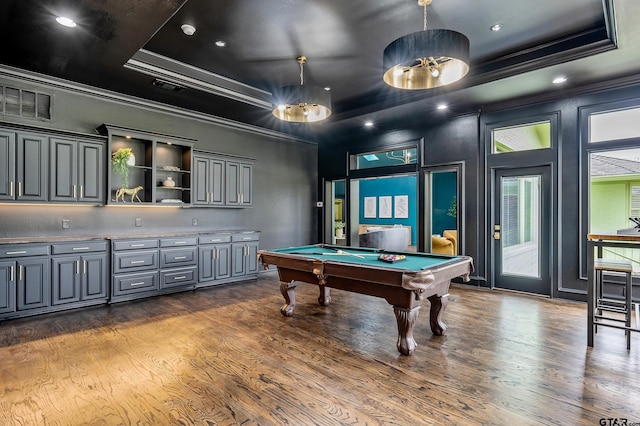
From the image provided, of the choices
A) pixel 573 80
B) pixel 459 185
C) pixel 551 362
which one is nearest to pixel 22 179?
pixel 551 362

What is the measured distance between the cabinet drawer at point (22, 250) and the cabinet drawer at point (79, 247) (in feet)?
0.31

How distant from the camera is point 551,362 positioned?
8.95ft

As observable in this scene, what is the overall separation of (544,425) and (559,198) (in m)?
3.95

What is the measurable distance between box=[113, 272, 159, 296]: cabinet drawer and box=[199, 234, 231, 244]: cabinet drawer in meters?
0.89

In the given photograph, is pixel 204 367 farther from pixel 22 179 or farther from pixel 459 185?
pixel 459 185

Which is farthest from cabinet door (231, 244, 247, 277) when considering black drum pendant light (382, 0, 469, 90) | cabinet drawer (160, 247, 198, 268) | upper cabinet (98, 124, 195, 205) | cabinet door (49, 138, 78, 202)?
black drum pendant light (382, 0, 469, 90)

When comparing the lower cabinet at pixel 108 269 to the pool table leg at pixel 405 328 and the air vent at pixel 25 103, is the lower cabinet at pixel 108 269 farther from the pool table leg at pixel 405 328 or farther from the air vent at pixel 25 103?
the pool table leg at pixel 405 328

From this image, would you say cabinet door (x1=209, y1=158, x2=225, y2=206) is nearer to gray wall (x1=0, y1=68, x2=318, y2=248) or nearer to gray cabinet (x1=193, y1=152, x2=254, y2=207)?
gray cabinet (x1=193, y1=152, x2=254, y2=207)

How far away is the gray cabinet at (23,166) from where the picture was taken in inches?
153

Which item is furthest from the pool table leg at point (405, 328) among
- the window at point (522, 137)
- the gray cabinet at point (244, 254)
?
the window at point (522, 137)

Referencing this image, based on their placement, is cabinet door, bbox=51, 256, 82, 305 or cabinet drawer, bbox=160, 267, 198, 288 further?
cabinet drawer, bbox=160, 267, 198, 288

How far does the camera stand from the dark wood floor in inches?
80.4

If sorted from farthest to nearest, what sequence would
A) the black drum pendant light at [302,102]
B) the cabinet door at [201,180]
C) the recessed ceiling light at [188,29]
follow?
the cabinet door at [201,180], the black drum pendant light at [302,102], the recessed ceiling light at [188,29]

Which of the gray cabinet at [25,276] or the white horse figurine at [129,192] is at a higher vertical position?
the white horse figurine at [129,192]
